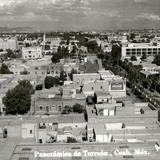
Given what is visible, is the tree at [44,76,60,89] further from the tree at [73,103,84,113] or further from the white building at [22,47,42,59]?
the white building at [22,47,42,59]

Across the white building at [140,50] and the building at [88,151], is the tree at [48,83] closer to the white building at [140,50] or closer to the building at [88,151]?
the building at [88,151]

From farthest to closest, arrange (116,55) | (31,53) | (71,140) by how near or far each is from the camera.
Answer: (31,53) < (116,55) < (71,140)

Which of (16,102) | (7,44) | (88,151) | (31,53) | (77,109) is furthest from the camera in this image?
(7,44)

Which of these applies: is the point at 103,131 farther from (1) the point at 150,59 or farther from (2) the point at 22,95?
(1) the point at 150,59

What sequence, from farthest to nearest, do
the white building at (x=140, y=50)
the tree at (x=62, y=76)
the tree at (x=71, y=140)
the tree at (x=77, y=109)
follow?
the white building at (x=140, y=50)
the tree at (x=62, y=76)
the tree at (x=77, y=109)
the tree at (x=71, y=140)

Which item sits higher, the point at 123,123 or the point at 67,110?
the point at 123,123

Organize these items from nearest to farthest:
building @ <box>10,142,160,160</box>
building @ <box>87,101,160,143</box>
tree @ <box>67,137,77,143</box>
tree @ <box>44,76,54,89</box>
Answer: building @ <box>10,142,160,160</box> → building @ <box>87,101,160,143</box> → tree @ <box>67,137,77,143</box> → tree @ <box>44,76,54,89</box>

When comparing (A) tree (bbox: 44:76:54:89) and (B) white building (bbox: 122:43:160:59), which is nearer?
(A) tree (bbox: 44:76:54:89)

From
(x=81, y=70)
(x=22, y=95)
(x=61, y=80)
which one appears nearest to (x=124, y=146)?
(x=22, y=95)

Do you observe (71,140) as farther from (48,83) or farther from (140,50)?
(140,50)

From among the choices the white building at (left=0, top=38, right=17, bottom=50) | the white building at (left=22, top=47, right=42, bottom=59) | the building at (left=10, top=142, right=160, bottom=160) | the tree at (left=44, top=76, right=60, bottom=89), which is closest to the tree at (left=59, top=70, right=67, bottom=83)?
the tree at (left=44, top=76, right=60, bottom=89)

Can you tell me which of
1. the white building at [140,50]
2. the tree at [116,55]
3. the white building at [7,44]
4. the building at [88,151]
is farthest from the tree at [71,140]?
the white building at [7,44]

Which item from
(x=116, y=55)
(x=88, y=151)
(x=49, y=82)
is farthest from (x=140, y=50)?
(x=88, y=151)
